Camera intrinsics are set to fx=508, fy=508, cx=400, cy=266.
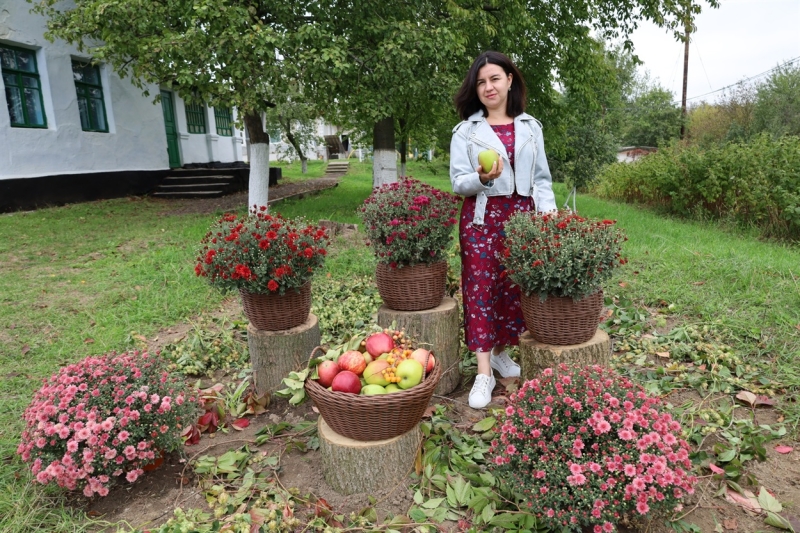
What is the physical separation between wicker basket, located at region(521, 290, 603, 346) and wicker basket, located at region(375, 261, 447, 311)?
645 mm

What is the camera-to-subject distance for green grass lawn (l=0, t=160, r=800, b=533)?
127 inches

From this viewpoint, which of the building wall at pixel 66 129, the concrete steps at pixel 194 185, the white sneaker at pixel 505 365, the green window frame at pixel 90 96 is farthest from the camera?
the concrete steps at pixel 194 185

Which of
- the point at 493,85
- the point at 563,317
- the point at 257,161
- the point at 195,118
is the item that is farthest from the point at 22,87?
the point at 563,317

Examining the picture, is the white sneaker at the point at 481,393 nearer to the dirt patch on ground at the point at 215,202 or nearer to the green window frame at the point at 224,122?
the dirt patch on ground at the point at 215,202

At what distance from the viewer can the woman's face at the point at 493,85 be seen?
2.80 metres

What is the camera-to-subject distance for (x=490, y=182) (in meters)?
2.86

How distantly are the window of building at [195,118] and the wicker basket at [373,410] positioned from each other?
15086mm

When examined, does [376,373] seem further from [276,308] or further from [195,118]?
[195,118]

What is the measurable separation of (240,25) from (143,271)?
3.44 metres

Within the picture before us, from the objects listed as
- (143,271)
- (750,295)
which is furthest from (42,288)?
(750,295)

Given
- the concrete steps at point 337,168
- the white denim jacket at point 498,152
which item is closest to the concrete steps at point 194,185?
the concrete steps at point 337,168

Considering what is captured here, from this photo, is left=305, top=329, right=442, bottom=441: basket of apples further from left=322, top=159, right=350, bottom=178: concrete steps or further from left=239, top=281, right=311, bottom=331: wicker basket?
left=322, top=159, right=350, bottom=178: concrete steps

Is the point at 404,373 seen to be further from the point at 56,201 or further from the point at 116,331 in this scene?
the point at 56,201

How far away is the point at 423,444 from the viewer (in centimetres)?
254
